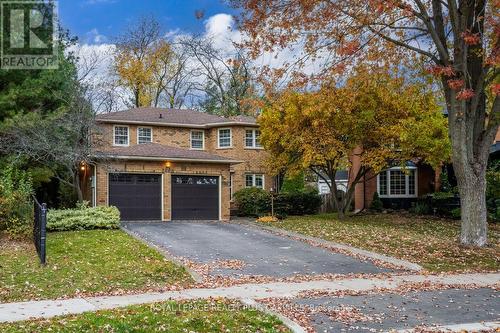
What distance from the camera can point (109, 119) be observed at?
93.2 ft

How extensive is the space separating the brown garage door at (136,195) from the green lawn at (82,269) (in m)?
6.88

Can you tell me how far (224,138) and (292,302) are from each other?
21.6m

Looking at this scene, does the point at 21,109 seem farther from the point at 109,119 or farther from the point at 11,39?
the point at 109,119

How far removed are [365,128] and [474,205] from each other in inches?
342

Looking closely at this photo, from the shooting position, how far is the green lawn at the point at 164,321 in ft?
22.8

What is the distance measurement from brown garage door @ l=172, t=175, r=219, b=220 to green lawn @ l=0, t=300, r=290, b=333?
16.7m

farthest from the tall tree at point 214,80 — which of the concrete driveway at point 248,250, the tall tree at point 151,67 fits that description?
the concrete driveway at point 248,250

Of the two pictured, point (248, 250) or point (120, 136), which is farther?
point (120, 136)

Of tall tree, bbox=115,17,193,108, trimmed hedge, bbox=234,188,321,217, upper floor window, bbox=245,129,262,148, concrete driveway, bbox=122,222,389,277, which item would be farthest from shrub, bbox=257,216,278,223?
tall tree, bbox=115,17,193,108

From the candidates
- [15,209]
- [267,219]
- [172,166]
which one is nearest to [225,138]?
[172,166]

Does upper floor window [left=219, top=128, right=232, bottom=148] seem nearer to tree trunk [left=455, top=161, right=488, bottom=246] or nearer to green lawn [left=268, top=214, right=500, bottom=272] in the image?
green lawn [left=268, top=214, right=500, bottom=272]

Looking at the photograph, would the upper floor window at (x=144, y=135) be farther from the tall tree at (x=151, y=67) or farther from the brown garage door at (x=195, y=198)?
the tall tree at (x=151, y=67)

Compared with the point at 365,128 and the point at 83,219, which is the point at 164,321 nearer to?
the point at 83,219

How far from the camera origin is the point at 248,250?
15977 millimetres
